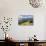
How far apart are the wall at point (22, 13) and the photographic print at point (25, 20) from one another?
82 mm

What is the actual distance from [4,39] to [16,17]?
0.67 metres

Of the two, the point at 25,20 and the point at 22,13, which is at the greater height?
the point at 22,13

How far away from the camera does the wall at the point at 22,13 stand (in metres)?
3.49

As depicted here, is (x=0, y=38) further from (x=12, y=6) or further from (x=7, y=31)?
(x=12, y=6)

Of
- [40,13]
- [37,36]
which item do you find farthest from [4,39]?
[40,13]

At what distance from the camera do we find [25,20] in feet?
11.6

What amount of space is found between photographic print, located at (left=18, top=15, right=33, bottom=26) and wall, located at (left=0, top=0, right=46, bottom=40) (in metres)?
0.08

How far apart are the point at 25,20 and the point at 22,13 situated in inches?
8.1

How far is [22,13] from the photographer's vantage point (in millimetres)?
3527

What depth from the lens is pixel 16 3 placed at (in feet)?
11.6

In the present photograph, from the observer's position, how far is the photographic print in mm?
3512

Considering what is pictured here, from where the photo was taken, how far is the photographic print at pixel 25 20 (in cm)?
351

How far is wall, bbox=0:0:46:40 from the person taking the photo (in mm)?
3494

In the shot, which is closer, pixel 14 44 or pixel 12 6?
pixel 14 44
